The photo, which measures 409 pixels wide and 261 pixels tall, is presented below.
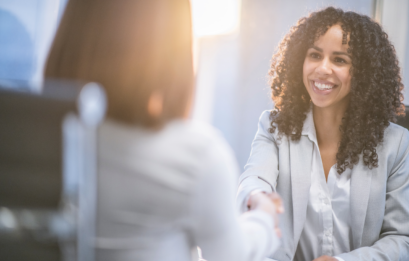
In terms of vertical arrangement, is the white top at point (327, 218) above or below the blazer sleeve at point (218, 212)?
below

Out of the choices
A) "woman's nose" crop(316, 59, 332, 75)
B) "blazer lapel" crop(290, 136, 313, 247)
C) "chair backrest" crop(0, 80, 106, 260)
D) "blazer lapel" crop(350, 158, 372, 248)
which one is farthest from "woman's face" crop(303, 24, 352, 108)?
"chair backrest" crop(0, 80, 106, 260)

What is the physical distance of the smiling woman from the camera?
1132 mm

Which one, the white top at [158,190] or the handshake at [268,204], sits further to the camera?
the handshake at [268,204]

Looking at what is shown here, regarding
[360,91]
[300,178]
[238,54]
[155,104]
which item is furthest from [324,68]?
[238,54]

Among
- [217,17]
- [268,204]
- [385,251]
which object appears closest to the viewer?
[268,204]

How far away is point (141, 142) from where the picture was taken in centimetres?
53

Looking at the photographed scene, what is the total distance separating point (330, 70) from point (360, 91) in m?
0.14

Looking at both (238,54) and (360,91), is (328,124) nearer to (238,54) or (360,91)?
(360,91)

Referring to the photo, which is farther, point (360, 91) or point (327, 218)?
point (360, 91)

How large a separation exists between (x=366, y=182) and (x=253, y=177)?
37 centimetres

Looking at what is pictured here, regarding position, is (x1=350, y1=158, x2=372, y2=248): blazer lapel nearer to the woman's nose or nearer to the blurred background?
the woman's nose

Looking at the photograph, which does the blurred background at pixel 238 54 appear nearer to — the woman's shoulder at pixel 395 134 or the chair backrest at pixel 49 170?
the woman's shoulder at pixel 395 134

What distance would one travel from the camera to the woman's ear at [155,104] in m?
0.54

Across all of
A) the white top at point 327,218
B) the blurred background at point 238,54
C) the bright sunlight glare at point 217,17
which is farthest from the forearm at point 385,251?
the bright sunlight glare at point 217,17
